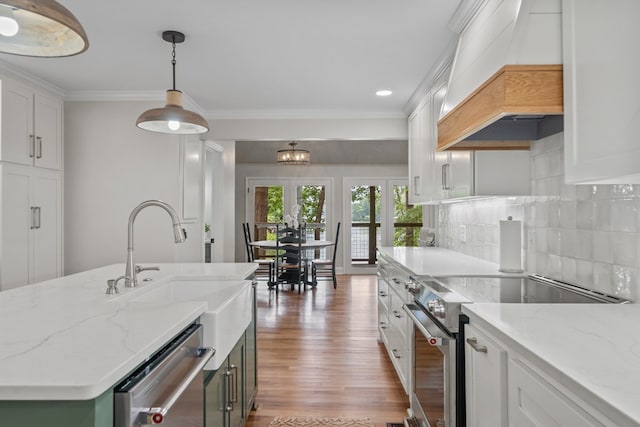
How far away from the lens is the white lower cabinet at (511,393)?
0.90 meters

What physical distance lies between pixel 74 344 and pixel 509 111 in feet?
5.17

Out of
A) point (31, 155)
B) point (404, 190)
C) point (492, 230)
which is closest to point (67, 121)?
point (31, 155)

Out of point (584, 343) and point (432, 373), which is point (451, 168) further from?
point (584, 343)

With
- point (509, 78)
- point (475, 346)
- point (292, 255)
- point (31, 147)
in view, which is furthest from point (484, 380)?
point (292, 255)

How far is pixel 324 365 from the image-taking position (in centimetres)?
345

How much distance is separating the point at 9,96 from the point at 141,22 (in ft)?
5.20

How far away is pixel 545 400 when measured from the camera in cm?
100

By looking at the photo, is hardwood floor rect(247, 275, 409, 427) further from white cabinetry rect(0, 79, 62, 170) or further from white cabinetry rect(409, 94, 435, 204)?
Result: white cabinetry rect(0, 79, 62, 170)

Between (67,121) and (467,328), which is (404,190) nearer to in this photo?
(67,121)

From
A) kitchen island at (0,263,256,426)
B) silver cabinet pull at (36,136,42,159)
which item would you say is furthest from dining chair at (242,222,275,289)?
kitchen island at (0,263,256,426)

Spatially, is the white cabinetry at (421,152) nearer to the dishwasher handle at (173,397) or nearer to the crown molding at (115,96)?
the crown molding at (115,96)

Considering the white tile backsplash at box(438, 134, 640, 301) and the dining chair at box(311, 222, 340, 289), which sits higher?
the white tile backsplash at box(438, 134, 640, 301)

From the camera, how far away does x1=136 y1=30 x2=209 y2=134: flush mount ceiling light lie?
8.09ft

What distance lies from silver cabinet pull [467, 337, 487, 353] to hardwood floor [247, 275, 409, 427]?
1282 millimetres
